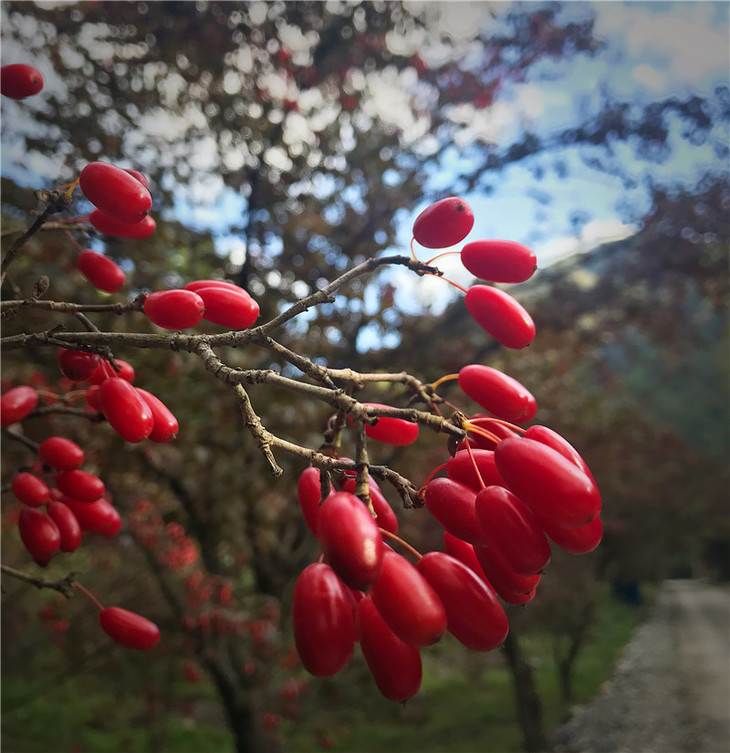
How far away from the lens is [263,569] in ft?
7.83

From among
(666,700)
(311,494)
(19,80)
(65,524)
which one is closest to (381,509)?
(311,494)

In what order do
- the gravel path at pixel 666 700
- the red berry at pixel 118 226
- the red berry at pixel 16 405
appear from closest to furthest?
the red berry at pixel 118 226, the red berry at pixel 16 405, the gravel path at pixel 666 700

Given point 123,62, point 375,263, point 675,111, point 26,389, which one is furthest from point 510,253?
point 675,111

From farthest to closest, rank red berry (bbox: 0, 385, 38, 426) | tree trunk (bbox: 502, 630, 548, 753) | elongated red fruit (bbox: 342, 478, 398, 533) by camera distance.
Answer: tree trunk (bbox: 502, 630, 548, 753) → red berry (bbox: 0, 385, 38, 426) → elongated red fruit (bbox: 342, 478, 398, 533)

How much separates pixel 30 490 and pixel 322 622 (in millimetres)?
470

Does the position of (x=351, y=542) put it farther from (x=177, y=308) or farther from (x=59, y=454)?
(x=59, y=454)

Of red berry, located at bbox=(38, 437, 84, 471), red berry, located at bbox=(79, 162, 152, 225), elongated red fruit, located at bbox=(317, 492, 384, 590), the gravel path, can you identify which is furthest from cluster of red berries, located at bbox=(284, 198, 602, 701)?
the gravel path

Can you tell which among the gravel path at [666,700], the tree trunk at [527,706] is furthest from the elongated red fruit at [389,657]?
the tree trunk at [527,706]

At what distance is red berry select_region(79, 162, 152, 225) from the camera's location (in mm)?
464

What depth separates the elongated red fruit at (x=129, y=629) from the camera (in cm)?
65

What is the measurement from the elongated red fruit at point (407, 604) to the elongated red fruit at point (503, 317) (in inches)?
8.3

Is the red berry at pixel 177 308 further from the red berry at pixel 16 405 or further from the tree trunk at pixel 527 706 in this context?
the tree trunk at pixel 527 706

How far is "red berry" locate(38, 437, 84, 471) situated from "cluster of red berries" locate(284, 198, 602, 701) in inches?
14.5

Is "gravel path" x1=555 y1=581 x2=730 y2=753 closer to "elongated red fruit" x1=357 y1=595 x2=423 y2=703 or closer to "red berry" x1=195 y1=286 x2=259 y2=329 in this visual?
"elongated red fruit" x1=357 y1=595 x2=423 y2=703
